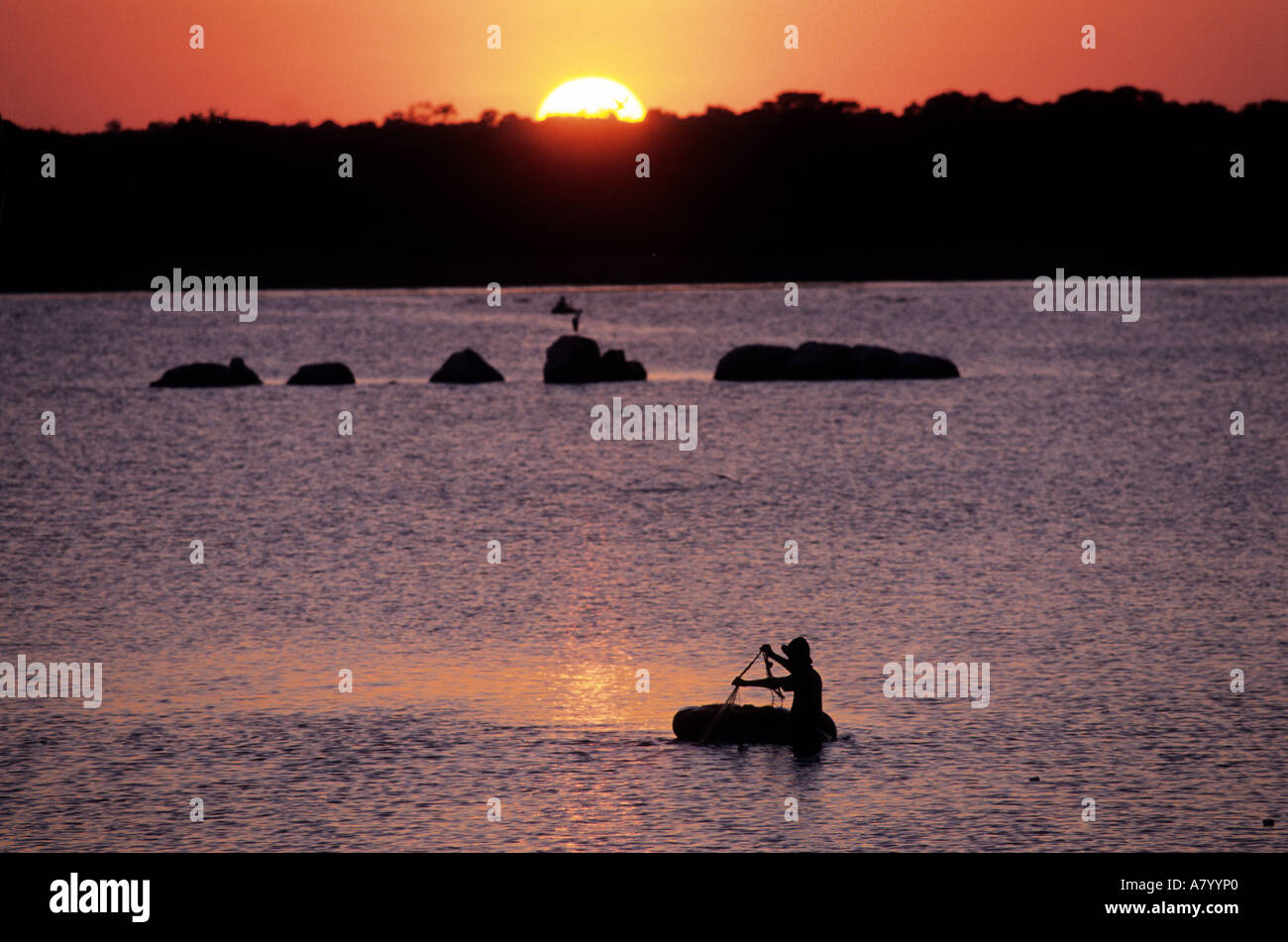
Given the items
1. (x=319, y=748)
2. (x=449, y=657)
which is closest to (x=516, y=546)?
(x=449, y=657)

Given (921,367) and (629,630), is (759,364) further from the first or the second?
(629,630)

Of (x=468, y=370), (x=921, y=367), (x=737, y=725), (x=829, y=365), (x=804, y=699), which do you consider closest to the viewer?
(x=804, y=699)

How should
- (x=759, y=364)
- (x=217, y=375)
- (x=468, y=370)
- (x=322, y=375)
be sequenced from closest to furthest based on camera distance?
(x=759, y=364) → (x=468, y=370) → (x=217, y=375) → (x=322, y=375)

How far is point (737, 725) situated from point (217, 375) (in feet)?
263

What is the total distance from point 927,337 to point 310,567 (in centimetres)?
12621

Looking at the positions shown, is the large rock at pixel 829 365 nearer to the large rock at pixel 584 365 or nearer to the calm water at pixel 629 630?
the large rock at pixel 584 365

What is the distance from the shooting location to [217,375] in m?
94.8

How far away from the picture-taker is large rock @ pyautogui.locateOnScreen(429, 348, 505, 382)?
3654 inches

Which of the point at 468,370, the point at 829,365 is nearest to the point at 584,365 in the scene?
the point at 468,370

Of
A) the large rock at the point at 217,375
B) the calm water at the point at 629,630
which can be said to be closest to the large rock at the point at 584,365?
the calm water at the point at 629,630

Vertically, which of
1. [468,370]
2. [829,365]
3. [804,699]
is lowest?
[804,699]

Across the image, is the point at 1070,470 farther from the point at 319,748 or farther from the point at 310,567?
the point at 319,748
